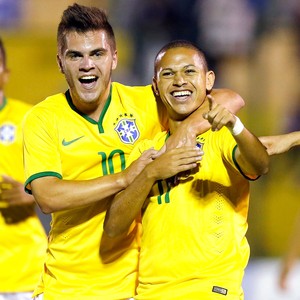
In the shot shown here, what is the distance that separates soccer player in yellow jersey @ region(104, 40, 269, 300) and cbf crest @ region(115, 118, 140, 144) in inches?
14.2

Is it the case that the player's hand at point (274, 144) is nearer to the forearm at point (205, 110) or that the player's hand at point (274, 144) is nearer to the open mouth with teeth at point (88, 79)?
the forearm at point (205, 110)

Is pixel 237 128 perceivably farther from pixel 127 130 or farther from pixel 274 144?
pixel 127 130

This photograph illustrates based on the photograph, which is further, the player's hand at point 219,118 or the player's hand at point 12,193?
the player's hand at point 12,193

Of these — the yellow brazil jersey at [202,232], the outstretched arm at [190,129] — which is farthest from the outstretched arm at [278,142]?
the outstretched arm at [190,129]

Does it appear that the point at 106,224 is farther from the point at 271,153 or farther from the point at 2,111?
the point at 2,111

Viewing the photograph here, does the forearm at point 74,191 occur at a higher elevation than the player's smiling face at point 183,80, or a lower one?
lower

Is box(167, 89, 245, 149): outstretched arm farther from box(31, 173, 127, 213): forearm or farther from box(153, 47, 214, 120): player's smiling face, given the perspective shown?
box(31, 173, 127, 213): forearm

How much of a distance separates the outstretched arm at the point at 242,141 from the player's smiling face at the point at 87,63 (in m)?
0.87

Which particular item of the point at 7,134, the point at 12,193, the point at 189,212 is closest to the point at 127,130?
the point at 189,212

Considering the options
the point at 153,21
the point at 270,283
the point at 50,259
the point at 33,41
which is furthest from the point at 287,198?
the point at 50,259

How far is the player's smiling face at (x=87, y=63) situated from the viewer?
15.6 ft

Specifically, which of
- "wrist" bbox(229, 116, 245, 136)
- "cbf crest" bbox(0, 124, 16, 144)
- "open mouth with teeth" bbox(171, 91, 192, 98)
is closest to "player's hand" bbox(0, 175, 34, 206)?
"cbf crest" bbox(0, 124, 16, 144)

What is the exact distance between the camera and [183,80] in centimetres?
457

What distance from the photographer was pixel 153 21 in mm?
10844
